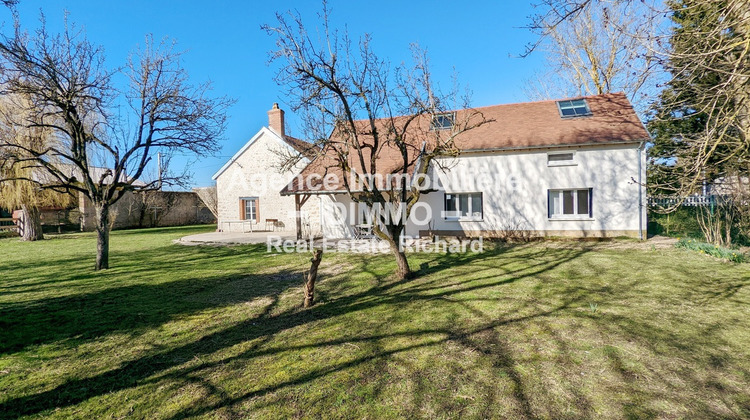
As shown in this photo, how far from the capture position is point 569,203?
13594 millimetres

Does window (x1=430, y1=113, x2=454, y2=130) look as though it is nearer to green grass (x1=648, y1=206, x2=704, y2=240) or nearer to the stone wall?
green grass (x1=648, y1=206, x2=704, y2=240)

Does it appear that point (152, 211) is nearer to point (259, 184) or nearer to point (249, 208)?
point (249, 208)

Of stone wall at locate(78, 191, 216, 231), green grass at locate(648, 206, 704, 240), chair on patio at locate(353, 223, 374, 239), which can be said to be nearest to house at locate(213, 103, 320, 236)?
chair on patio at locate(353, 223, 374, 239)

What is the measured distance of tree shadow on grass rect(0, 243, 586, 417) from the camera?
3.38 metres

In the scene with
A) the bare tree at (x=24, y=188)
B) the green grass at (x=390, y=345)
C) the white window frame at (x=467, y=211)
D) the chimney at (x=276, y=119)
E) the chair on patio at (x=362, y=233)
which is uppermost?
the chimney at (x=276, y=119)

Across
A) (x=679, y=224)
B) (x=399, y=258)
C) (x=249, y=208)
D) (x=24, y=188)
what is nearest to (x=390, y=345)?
(x=399, y=258)

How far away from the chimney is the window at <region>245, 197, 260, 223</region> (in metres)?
4.27

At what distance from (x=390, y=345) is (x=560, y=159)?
12215mm

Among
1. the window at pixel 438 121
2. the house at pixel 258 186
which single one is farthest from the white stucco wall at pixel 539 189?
the house at pixel 258 186

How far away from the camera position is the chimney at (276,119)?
20.4 m

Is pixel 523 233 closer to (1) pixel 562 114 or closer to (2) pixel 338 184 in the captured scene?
(1) pixel 562 114

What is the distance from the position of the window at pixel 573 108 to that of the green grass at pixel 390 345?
834cm

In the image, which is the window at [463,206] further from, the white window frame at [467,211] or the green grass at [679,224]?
the green grass at [679,224]

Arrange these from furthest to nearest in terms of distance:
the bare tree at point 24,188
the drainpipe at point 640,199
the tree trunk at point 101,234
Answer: the bare tree at point 24,188
the drainpipe at point 640,199
the tree trunk at point 101,234
